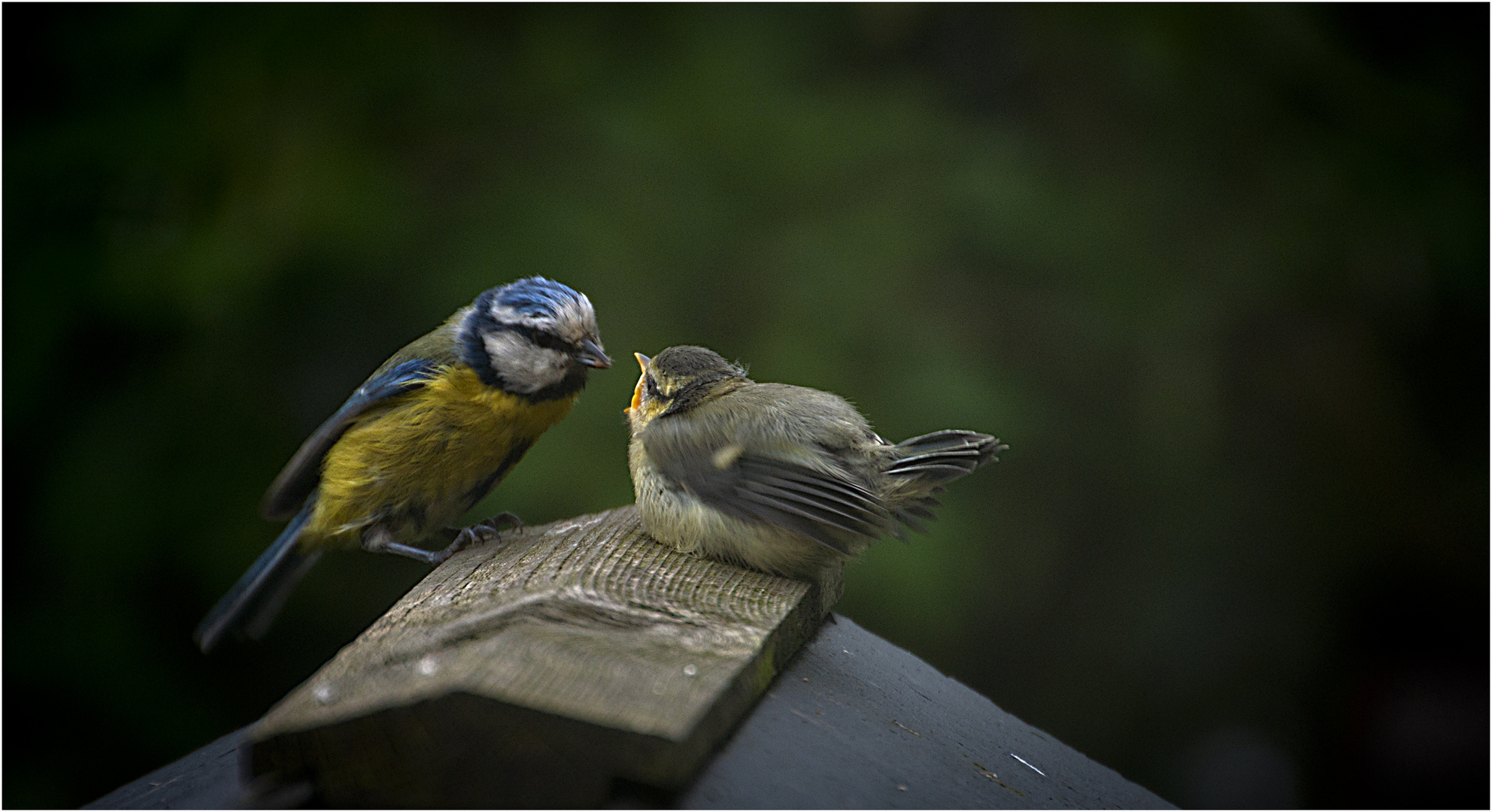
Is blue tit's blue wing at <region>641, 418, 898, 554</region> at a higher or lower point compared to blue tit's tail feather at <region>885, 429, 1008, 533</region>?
lower

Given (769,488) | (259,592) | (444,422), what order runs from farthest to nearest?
(259,592) < (444,422) < (769,488)

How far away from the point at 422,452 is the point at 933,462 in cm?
127

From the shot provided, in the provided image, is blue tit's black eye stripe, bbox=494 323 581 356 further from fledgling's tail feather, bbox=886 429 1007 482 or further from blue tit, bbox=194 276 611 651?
fledgling's tail feather, bbox=886 429 1007 482

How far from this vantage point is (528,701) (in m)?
1.07

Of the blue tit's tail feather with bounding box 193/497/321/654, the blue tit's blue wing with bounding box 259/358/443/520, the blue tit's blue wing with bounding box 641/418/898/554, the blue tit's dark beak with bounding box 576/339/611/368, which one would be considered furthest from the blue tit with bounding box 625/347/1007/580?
the blue tit's tail feather with bounding box 193/497/321/654

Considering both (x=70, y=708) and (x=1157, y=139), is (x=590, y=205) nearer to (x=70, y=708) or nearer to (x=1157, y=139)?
(x=1157, y=139)

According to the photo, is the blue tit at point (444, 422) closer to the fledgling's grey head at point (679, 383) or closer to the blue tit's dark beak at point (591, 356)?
the blue tit's dark beak at point (591, 356)

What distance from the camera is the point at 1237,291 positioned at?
3566 millimetres

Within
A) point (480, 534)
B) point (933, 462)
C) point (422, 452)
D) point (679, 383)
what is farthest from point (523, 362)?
point (933, 462)

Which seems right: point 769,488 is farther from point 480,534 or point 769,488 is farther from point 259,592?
point 259,592

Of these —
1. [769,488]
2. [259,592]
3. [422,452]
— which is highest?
[769,488]

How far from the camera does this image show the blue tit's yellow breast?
99.6 inches

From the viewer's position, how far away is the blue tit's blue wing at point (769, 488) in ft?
5.88

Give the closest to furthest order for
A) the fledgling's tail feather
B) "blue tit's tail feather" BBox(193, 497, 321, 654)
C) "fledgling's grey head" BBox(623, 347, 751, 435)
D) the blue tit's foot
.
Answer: the fledgling's tail feather, "fledgling's grey head" BBox(623, 347, 751, 435), the blue tit's foot, "blue tit's tail feather" BBox(193, 497, 321, 654)
